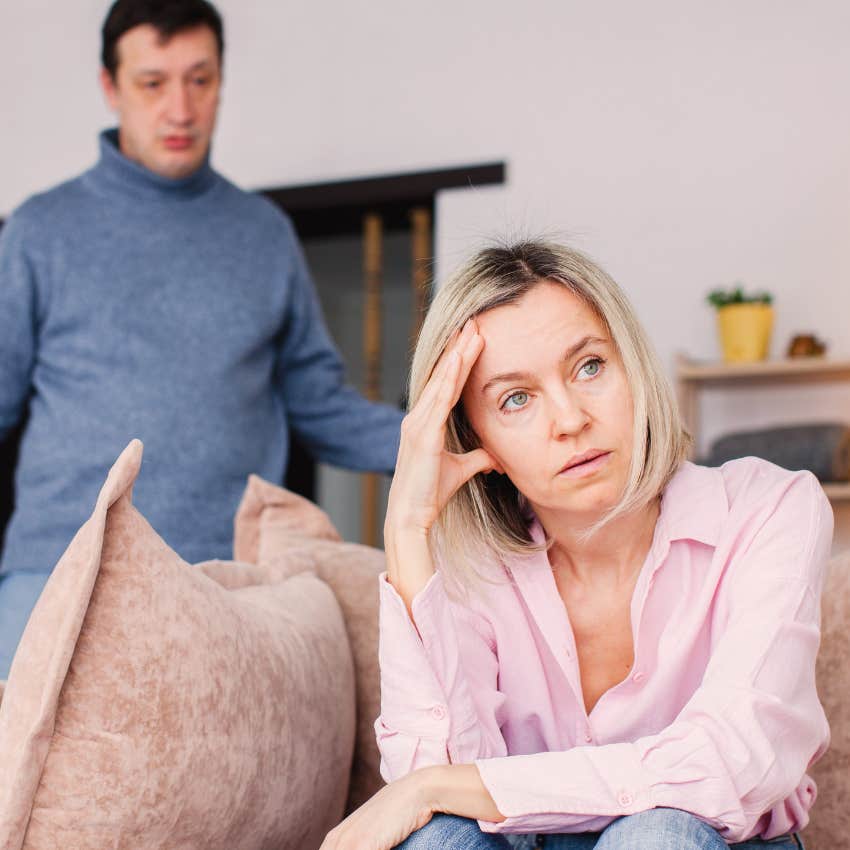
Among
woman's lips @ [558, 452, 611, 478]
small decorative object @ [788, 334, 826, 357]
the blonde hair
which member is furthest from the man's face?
small decorative object @ [788, 334, 826, 357]

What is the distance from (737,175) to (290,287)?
176 cm

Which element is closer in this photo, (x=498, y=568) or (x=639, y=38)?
(x=498, y=568)

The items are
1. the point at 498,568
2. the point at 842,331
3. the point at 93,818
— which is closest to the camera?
the point at 93,818

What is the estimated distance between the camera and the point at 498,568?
4.21 ft

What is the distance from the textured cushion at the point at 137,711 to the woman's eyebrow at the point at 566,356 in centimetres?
36

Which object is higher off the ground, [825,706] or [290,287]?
[290,287]

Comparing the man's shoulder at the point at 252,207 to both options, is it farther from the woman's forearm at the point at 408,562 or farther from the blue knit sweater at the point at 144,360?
the woman's forearm at the point at 408,562

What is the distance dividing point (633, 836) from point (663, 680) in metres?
0.25

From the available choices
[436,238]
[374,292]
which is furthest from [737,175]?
[374,292]

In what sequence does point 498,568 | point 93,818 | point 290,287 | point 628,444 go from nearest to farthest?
point 93,818 → point 628,444 → point 498,568 → point 290,287

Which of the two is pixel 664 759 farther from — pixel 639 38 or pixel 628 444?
pixel 639 38

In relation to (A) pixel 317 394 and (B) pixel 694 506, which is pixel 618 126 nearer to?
(A) pixel 317 394

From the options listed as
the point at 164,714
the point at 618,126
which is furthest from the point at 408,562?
the point at 618,126

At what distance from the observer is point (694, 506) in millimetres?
1188
